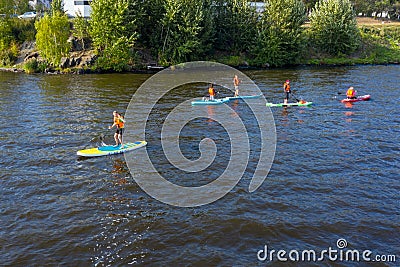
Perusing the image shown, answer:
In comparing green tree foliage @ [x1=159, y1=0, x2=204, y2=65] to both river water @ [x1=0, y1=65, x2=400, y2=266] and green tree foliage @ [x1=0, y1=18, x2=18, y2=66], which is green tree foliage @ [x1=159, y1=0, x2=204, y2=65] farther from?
river water @ [x1=0, y1=65, x2=400, y2=266]

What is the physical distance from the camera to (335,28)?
3219 inches

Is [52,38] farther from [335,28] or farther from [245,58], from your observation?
[335,28]

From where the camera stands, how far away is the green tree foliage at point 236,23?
257ft

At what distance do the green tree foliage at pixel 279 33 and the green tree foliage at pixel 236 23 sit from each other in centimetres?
237

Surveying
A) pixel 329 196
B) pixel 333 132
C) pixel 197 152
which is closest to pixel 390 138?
pixel 333 132

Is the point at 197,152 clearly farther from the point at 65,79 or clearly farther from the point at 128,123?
the point at 65,79

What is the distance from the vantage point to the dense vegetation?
2635 inches

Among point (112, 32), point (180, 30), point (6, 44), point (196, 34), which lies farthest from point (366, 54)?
point (6, 44)

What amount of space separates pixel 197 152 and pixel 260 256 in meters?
13.0

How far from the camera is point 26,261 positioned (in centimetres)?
1557

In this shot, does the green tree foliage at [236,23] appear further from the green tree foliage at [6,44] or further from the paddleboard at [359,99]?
the green tree foliage at [6,44]

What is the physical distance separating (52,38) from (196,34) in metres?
25.5

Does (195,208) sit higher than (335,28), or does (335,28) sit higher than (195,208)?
(335,28)

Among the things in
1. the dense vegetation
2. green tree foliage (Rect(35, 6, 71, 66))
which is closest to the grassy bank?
the dense vegetation
